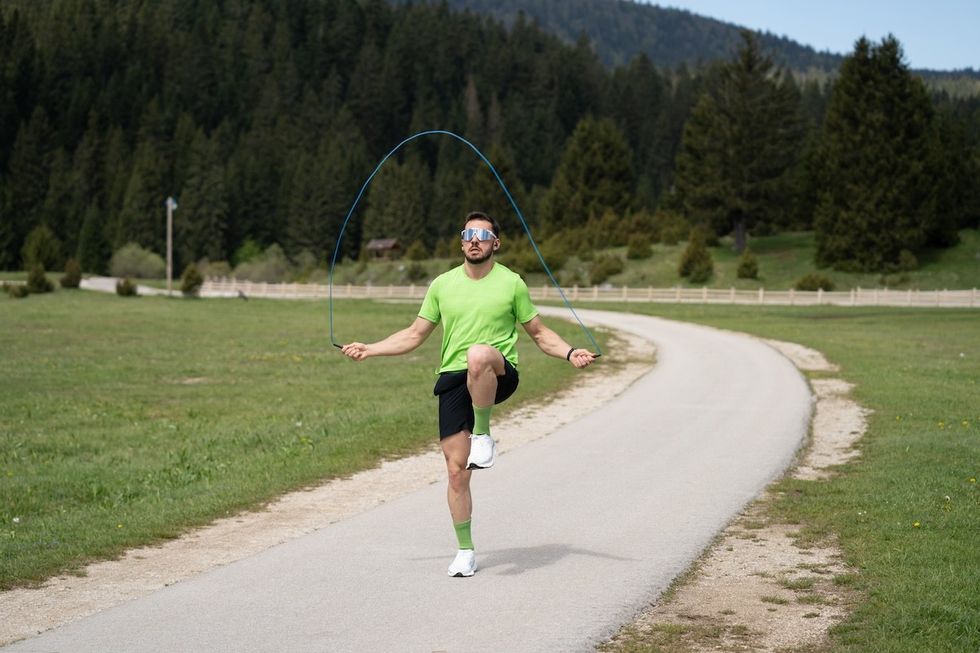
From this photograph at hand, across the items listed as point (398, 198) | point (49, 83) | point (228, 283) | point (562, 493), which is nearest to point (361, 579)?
point (562, 493)

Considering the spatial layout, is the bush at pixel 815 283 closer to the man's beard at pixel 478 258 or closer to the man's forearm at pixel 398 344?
the man's forearm at pixel 398 344

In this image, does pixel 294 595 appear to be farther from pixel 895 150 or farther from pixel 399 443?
pixel 895 150

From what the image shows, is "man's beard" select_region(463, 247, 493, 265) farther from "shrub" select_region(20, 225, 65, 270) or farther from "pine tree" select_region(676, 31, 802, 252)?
"shrub" select_region(20, 225, 65, 270)

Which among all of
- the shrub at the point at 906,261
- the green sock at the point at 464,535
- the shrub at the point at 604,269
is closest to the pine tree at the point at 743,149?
the shrub at the point at 604,269

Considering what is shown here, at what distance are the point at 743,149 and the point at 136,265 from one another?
65801 mm

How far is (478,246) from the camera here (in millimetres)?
8234

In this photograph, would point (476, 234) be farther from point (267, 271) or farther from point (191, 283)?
Result: point (267, 271)

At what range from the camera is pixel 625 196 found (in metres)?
98.9

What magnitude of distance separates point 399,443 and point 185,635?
9084 millimetres

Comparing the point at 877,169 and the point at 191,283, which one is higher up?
the point at 877,169

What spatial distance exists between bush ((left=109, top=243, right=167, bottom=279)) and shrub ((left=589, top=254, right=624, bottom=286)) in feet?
188

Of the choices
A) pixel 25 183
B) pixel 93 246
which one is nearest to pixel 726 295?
pixel 93 246

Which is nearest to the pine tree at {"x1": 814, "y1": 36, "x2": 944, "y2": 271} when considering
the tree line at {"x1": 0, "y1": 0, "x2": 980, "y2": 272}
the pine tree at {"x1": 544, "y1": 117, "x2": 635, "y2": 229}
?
the tree line at {"x1": 0, "y1": 0, "x2": 980, "y2": 272}

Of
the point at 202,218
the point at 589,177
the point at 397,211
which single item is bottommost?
the point at 202,218
